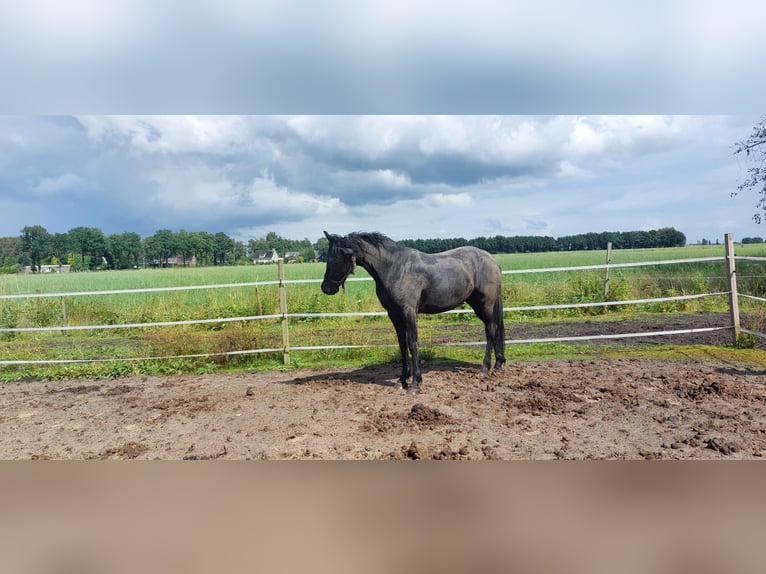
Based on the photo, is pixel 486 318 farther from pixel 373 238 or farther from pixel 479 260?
pixel 373 238

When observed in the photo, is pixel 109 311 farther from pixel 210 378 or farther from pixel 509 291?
pixel 509 291

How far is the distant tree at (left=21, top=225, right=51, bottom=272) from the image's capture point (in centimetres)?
418

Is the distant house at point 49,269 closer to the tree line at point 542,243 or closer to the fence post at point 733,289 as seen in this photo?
the tree line at point 542,243

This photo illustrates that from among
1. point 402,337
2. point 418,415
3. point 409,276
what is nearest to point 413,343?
point 402,337

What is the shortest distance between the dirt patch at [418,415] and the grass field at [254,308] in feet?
2.86

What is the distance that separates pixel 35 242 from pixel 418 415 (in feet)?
13.5

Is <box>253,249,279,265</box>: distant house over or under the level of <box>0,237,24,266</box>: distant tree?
under

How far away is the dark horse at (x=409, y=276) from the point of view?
4.20 metres

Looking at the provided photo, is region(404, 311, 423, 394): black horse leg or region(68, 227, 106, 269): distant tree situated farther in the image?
region(404, 311, 423, 394): black horse leg

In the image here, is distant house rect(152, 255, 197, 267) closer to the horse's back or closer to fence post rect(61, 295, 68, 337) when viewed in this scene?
the horse's back

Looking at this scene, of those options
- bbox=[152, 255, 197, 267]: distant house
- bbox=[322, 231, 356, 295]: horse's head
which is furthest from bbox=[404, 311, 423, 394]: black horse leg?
bbox=[152, 255, 197, 267]: distant house

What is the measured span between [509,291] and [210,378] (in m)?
5.58

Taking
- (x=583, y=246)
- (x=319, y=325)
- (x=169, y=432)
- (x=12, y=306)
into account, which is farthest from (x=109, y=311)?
(x=583, y=246)

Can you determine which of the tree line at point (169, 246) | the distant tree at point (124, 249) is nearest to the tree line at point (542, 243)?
the tree line at point (169, 246)
